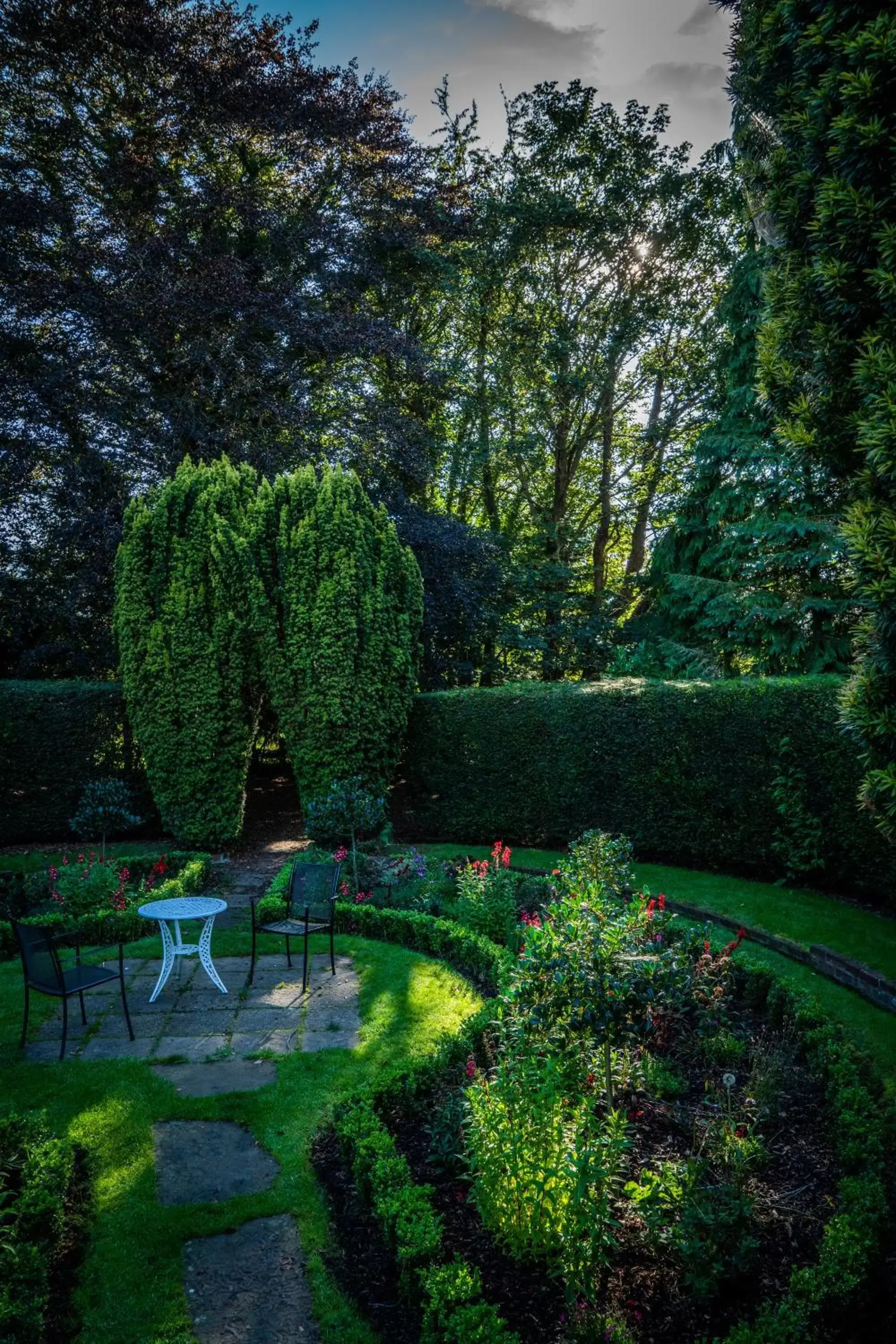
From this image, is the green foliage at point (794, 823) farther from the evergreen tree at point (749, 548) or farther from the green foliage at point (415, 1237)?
the green foliage at point (415, 1237)

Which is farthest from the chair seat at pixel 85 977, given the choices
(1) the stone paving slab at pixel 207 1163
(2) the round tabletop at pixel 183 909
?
(1) the stone paving slab at pixel 207 1163

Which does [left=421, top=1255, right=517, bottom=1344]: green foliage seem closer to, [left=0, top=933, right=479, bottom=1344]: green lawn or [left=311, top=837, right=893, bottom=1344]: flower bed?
[left=311, top=837, right=893, bottom=1344]: flower bed

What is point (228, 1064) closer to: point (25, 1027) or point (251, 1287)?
point (25, 1027)

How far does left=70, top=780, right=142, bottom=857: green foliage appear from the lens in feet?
30.8

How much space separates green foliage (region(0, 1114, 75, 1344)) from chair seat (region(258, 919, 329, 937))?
250 cm

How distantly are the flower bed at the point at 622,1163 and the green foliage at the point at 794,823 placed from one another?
4.33m

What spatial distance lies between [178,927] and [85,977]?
1.22 metres

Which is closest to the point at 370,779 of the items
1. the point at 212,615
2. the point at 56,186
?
the point at 212,615

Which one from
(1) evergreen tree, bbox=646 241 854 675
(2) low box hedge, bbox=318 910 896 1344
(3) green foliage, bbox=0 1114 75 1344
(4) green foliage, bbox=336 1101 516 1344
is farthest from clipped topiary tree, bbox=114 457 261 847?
(1) evergreen tree, bbox=646 241 854 675

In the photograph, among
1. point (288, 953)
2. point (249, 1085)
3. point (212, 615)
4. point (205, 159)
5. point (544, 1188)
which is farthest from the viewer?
point (205, 159)

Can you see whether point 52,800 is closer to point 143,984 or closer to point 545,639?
point 143,984

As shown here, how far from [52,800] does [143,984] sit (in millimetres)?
6354

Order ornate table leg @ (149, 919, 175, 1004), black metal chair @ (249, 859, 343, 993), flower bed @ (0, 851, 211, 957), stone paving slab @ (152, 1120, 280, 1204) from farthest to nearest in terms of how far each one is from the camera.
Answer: flower bed @ (0, 851, 211, 957) < black metal chair @ (249, 859, 343, 993) < ornate table leg @ (149, 919, 175, 1004) < stone paving slab @ (152, 1120, 280, 1204)

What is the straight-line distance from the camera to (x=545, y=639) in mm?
17328
